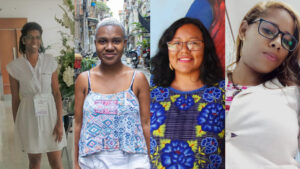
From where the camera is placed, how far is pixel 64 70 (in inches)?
67.4

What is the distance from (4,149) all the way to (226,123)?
1.50 meters

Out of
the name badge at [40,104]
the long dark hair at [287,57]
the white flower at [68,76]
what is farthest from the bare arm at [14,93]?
the long dark hair at [287,57]

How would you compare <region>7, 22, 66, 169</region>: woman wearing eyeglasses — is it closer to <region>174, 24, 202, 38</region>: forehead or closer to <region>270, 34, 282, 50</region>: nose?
<region>174, 24, 202, 38</region>: forehead

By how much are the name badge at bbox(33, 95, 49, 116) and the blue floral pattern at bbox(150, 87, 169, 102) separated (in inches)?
28.6

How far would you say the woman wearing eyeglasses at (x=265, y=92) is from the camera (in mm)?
1590

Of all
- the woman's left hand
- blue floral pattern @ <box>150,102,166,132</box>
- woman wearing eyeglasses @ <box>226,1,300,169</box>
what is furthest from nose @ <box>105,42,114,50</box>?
woman wearing eyeglasses @ <box>226,1,300,169</box>

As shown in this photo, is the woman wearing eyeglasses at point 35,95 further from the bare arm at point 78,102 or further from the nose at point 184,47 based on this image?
the nose at point 184,47

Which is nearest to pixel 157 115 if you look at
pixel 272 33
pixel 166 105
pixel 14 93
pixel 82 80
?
pixel 166 105

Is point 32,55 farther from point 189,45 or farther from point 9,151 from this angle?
point 189,45

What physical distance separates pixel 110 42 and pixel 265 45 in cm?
93

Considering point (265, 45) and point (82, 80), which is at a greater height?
point (265, 45)

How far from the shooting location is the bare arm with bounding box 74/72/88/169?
5.20ft

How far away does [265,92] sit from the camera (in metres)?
1.64

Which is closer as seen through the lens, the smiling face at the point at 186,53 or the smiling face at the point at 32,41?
the smiling face at the point at 186,53
